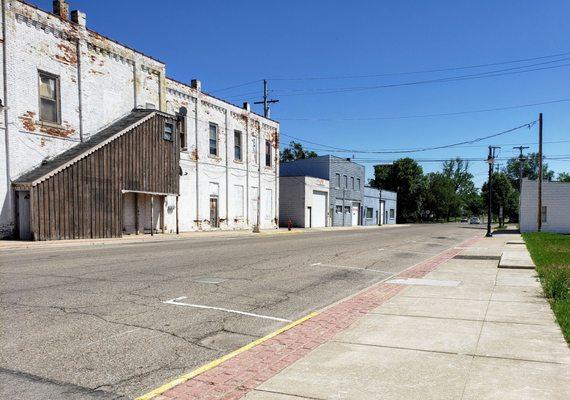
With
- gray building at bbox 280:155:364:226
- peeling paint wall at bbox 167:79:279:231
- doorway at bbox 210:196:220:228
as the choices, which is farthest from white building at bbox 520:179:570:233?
doorway at bbox 210:196:220:228

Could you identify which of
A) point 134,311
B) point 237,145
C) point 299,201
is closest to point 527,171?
point 299,201

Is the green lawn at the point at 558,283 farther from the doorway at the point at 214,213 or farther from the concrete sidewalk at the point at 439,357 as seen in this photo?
the doorway at the point at 214,213

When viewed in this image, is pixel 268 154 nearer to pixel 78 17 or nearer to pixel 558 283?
pixel 78 17

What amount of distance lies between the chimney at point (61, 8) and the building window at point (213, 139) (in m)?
12.1

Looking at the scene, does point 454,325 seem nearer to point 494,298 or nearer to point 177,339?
point 494,298

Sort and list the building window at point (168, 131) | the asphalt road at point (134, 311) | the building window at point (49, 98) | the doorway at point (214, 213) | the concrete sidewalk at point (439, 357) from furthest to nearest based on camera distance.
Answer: the doorway at point (214, 213) → the building window at point (168, 131) → the building window at point (49, 98) → the asphalt road at point (134, 311) → the concrete sidewalk at point (439, 357)

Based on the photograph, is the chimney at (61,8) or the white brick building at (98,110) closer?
the white brick building at (98,110)

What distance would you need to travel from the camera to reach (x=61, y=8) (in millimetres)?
22656

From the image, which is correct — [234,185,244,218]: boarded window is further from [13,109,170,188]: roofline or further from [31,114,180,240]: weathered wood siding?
[13,109,170,188]: roofline

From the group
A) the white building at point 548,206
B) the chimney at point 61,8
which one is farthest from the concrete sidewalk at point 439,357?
the white building at point 548,206

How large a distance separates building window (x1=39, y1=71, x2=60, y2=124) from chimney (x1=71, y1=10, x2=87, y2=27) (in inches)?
125

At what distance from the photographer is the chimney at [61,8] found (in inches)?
Answer: 891

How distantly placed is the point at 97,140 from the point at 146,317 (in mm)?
18339

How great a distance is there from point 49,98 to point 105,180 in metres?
4.35
